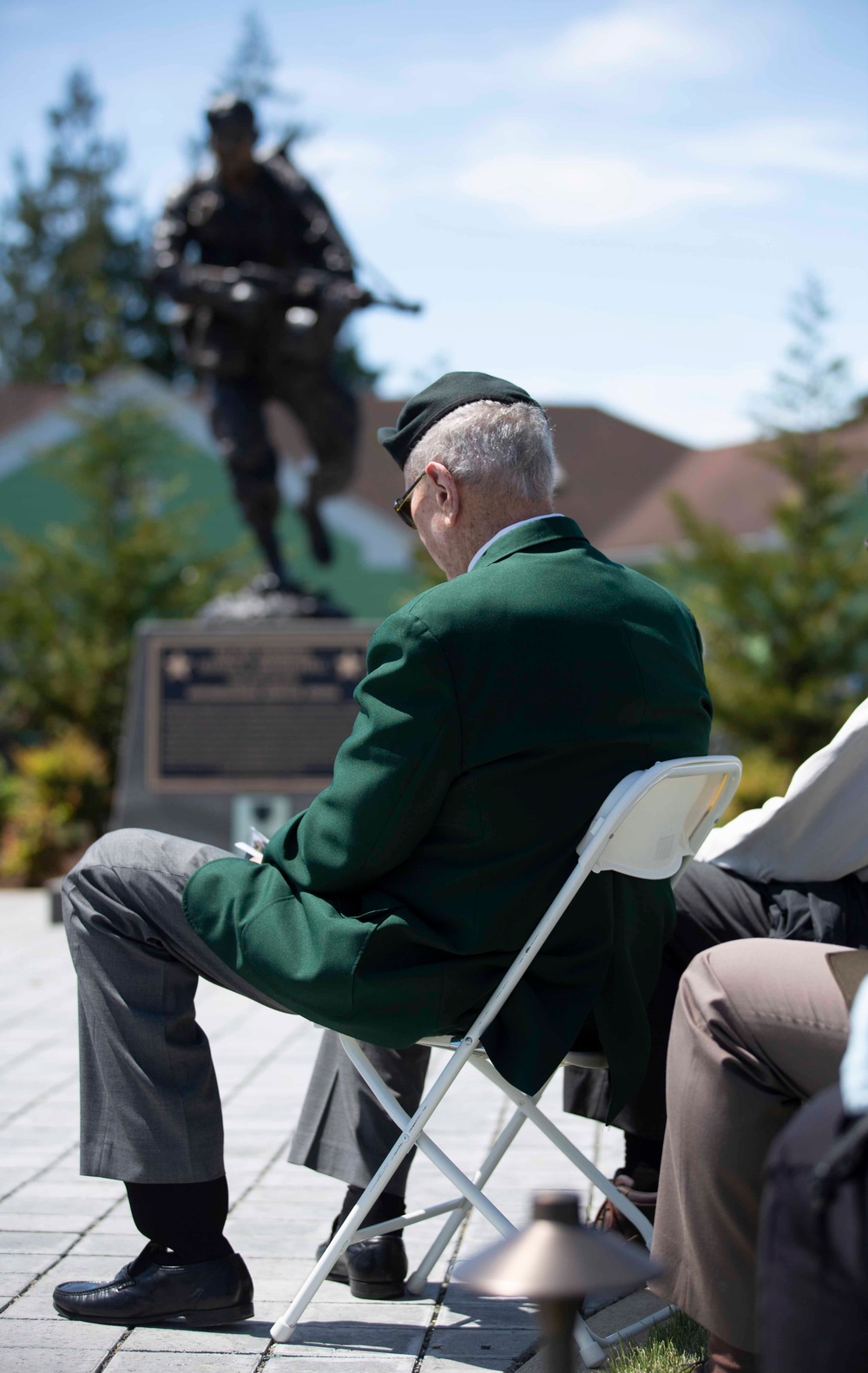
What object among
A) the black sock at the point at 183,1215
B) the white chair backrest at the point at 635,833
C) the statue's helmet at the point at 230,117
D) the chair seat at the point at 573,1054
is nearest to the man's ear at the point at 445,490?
the white chair backrest at the point at 635,833

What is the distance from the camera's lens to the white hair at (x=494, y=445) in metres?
2.26

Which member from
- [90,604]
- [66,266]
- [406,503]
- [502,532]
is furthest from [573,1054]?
[66,266]

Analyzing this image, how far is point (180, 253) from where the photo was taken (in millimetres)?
8477

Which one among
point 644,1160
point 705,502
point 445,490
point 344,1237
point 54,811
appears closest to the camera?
point 344,1237

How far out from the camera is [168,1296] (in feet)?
7.62

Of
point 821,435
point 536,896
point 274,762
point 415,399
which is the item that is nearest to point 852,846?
point 536,896

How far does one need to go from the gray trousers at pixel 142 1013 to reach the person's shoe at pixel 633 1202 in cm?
80

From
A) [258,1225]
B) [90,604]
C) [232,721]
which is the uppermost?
[258,1225]

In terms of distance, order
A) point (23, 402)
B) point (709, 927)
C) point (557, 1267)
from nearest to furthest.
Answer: point (557, 1267) < point (709, 927) < point (23, 402)

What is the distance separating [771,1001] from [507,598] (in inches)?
27.3

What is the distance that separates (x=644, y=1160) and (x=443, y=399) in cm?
149

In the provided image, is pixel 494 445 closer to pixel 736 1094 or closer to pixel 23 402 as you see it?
pixel 736 1094

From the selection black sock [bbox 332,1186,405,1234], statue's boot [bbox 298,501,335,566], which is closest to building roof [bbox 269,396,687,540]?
statue's boot [bbox 298,501,335,566]

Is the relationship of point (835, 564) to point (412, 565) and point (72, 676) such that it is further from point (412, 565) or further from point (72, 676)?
point (412, 565)
